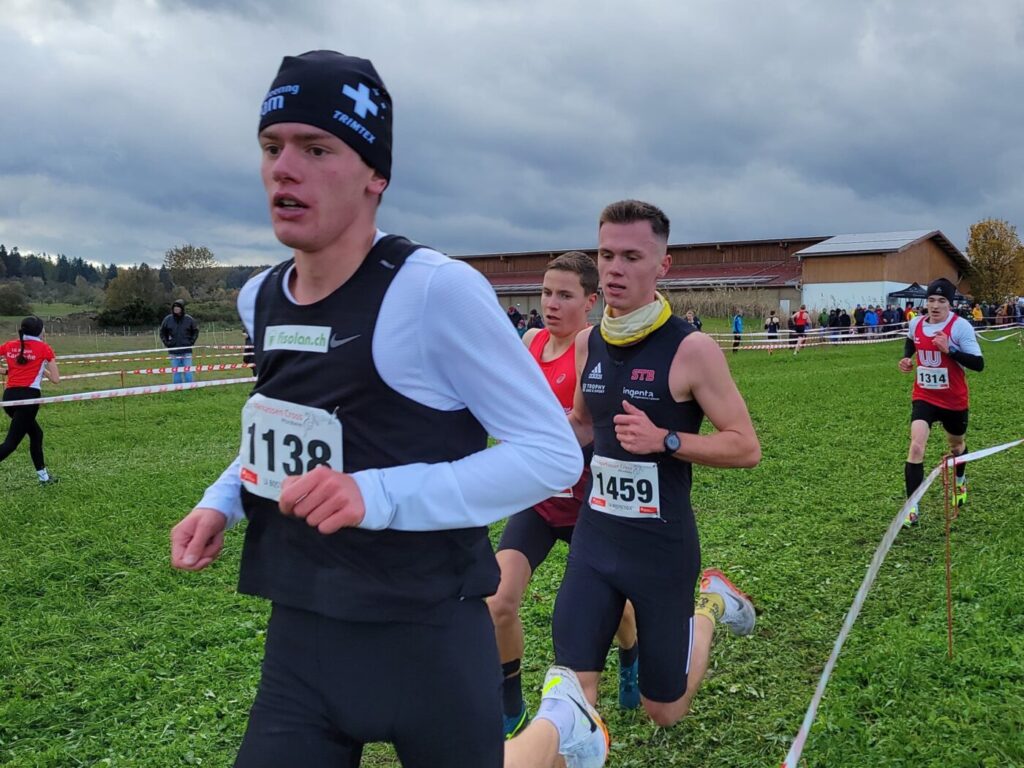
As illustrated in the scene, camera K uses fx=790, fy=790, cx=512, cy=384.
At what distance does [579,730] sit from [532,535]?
4.23 feet

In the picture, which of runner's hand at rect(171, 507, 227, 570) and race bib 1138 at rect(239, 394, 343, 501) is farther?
runner's hand at rect(171, 507, 227, 570)

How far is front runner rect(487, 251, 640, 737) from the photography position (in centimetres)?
381

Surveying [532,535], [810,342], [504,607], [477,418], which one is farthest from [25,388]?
[810,342]

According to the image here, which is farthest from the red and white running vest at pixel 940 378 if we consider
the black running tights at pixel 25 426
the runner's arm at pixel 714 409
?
the black running tights at pixel 25 426

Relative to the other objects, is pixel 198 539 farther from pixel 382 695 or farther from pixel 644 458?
pixel 644 458

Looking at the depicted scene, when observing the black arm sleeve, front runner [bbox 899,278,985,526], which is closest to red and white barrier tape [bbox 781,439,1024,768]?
front runner [bbox 899,278,985,526]

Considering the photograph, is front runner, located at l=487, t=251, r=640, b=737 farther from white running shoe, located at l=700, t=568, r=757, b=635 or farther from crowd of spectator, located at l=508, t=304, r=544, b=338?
crowd of spectator, located at l=508, t=304, r=544, b=338

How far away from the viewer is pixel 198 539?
1.92 meters

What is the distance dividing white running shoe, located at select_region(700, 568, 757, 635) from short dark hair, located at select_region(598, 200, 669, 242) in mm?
1909

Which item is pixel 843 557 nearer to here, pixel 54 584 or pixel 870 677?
pixel 870 677

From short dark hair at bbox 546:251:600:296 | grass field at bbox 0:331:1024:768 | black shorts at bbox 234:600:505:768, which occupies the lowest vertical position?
grass field at bbox 0:331:1024:768

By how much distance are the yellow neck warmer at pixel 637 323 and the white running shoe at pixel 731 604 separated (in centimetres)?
162

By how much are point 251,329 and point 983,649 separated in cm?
449

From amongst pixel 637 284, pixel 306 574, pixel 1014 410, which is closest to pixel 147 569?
pixel 637 284
